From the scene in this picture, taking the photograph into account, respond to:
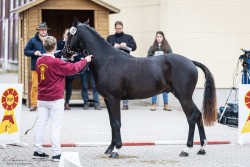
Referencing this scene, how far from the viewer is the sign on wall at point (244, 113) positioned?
1264 cm

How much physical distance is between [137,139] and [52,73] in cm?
302

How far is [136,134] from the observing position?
13.8 metres

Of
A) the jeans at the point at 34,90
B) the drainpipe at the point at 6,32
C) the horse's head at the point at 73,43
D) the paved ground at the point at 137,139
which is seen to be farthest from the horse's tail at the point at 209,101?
the drainpipe at the point at 6,32

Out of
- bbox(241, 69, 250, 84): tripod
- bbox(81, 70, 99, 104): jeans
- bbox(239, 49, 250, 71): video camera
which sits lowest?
bbox(81, 70, 99, 104): jeans

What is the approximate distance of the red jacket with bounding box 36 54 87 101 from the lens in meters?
10.6

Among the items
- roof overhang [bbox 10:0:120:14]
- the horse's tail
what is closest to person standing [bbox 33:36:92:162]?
the horse's tail

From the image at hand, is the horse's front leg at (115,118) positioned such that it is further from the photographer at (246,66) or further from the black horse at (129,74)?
the photographer at (246,66)

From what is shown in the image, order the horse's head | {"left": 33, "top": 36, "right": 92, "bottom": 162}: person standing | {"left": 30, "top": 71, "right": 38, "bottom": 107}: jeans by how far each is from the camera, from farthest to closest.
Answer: {"left": 30, "top": 71, "right": 38, "bottom": 107}: jeans
the horse's head
{"left": 33, "top": 36, "right": 92, "bottom": 162}: person standing

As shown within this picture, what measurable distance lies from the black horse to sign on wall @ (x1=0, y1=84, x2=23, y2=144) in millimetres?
1318

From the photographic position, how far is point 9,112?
12.1m

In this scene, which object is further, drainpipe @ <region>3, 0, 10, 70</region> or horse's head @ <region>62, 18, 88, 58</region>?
drainpipe @ <region>3, 0, 10, 70</region>

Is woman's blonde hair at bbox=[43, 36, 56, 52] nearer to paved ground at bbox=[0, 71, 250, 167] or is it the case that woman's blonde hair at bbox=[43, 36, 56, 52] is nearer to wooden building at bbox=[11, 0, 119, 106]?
paved ground at bbox=[0, 71, 250, 167]

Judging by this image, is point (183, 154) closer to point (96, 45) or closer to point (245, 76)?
point (96, 45)

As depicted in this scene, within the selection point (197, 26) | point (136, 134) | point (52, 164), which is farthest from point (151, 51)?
point (52, 164)
